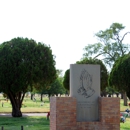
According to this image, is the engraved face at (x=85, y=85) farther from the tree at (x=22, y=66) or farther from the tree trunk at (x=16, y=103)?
the tree trunk at (x=16, y=103)

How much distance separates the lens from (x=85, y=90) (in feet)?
44.5

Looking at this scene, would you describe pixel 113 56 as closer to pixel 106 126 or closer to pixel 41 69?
pixel 41 69

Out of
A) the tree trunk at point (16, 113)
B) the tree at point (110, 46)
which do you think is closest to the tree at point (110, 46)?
the tree at point (110, 46)

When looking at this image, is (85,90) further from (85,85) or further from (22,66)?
(22,66)

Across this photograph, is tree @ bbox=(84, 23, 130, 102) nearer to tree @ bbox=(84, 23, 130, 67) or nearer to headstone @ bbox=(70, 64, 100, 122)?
tree @ bbox=(84, 23, 130, 67)

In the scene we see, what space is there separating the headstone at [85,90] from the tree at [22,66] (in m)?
16.5

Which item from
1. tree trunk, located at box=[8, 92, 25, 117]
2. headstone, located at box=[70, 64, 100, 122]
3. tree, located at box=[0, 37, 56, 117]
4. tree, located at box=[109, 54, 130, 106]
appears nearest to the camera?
headstone, located at box=[70, 64, 100, 122]

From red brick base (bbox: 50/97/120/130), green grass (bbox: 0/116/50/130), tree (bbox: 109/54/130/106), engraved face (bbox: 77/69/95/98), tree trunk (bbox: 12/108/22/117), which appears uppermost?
tree (bbox: 109/54/130/106)

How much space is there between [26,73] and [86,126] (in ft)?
55.2

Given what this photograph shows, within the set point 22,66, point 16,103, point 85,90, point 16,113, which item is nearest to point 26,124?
point 22,66

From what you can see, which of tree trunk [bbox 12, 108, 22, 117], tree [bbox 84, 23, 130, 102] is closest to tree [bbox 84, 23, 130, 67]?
tree [bbox 84, 23, 130, 102]

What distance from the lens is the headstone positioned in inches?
533

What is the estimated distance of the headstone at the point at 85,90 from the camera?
13539mm

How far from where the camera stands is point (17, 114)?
101 feet
